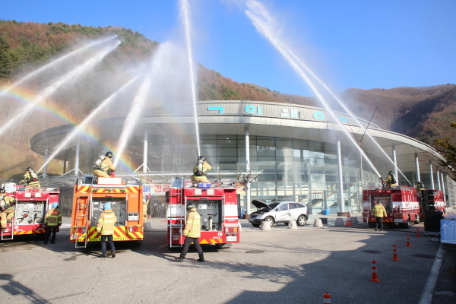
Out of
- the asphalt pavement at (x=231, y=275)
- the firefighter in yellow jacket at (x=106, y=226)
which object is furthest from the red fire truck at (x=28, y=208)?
the firefighter in yellow jacket at (x=106, y=226)

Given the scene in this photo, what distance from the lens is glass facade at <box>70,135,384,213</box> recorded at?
33094 millimetres

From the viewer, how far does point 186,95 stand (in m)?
35.2

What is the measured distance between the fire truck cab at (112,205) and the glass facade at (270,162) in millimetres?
20231

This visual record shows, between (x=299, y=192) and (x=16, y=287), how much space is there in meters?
30.1

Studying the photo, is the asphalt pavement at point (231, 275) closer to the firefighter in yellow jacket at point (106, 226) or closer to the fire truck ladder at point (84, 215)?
the firefighter in yellow jacket at point (106, 226)

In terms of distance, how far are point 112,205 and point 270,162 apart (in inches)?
941

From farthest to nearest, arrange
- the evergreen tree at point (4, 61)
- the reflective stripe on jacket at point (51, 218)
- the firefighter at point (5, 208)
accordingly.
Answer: the evergreen tree at point (4, 61)
the reflective stripe on jacket at point (51, 218)
the firefighter at point (5, 208)

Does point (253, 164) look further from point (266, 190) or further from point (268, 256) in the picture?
point (268, 256)

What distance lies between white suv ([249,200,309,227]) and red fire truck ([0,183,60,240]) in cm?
1143

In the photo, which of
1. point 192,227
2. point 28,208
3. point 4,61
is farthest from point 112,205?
point 4,61

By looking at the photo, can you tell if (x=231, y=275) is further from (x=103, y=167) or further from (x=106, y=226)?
(x=103, y=167)

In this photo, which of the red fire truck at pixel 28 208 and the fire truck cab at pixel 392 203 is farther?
the fire truck cab at pixel 392 203

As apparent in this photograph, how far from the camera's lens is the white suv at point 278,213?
1980 cm

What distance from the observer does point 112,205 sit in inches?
446
